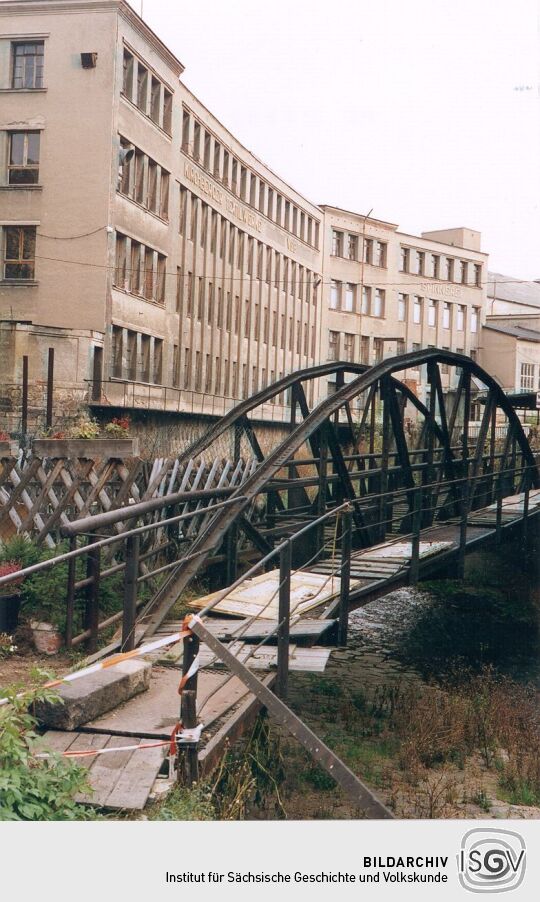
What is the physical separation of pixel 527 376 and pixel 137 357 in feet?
24.2

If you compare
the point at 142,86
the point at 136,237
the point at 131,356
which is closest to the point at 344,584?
the point at 136,237

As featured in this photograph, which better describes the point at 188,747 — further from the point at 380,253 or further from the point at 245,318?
the point at 380,253

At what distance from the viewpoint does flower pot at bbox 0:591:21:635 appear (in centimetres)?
761

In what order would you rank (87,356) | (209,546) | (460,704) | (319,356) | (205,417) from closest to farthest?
(209,546) < (460,704) < (87,356) < (205,417) < (319,356)

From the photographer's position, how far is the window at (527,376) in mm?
16936

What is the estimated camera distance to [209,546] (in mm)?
8609

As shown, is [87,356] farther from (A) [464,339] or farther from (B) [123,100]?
(A) [464,339]

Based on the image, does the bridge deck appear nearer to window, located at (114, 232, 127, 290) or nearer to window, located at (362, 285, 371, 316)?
window, located at (114, 232, 127, 290)

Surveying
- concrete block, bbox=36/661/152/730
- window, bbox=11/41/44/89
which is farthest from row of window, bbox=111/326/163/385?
concrete block, bbox=36/661/152/730

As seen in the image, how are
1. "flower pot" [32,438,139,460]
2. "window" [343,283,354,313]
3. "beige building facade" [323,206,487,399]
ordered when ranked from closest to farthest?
"flower pot" [32,438,139,460]
"beige building facade" [323,206,487,399]
"window" [343,283,354,313]

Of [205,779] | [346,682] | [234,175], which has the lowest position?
[346,682]
